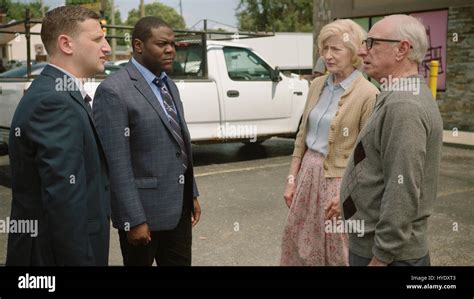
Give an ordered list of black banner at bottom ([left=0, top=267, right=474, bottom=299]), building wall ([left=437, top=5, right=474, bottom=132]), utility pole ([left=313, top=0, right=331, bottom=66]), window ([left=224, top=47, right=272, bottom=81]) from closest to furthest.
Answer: black banner at bottom ([left=0, top=267, right=474, bottom=299]) → window ([left=224, top=47, right=272, bottom=81]) → building wall ([left=437, top=5, right=474, bottom=132]) → utility pole ([left=313, top=0, right=331, bottom=66])

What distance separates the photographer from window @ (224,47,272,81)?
9.74 meters


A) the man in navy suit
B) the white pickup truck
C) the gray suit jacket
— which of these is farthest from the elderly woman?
the white pickup truck

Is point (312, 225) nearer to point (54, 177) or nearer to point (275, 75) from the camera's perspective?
point (54, 177)

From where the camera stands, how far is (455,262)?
193 inches

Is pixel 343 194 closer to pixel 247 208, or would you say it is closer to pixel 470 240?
pixel 470 240

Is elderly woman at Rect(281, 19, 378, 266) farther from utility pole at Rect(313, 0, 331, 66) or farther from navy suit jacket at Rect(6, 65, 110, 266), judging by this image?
utility pole at Rect(313, 0, 331, 66)

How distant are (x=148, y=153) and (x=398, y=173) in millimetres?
1452

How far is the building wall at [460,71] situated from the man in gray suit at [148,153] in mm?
11461

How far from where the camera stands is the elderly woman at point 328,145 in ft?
11.3

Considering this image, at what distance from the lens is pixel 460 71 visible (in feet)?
44.1

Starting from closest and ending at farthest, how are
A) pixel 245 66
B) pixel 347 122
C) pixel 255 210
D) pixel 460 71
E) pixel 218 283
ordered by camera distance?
1. pixel 218 283
2. pixel 347 122
3. pixel 255 210
4. pixel 245 66
5. pixel 460 71

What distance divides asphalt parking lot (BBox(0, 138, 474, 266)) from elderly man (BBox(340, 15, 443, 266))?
2.49 m

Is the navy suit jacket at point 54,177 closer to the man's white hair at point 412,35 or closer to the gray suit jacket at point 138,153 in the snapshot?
the gray suit jacket at point 138,153

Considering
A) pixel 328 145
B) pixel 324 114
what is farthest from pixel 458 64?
pixel 328 145
